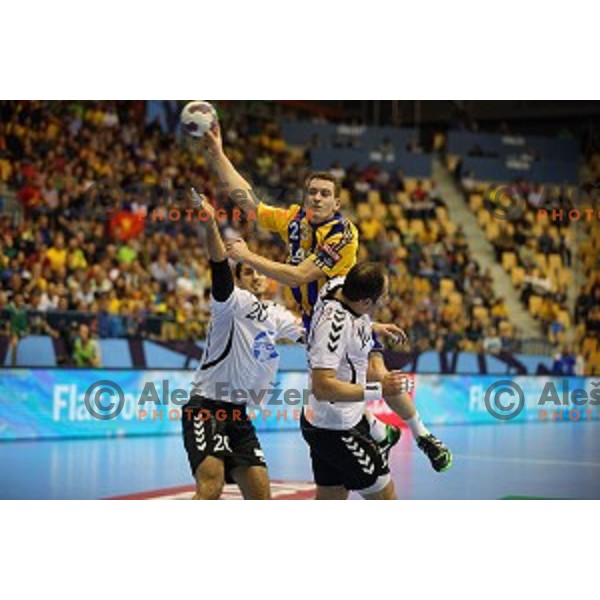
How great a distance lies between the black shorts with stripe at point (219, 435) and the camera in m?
8.08

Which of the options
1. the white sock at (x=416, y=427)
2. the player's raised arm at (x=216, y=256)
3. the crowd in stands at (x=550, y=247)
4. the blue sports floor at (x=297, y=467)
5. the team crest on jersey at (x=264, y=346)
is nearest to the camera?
the player's raised arm at (x=216, y=256)

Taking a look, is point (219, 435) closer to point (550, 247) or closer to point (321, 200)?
Result: point (321, 200)

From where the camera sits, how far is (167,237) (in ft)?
72.7

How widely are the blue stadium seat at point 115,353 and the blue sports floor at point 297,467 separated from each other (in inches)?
47.9

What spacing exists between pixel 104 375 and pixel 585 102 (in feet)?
61.5

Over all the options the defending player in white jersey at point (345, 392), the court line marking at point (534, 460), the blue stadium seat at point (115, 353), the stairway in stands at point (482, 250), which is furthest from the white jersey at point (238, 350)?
the stairway in stands at point (482, 250)

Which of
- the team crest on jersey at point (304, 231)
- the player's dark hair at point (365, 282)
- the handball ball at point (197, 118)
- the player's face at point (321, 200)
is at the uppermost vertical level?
the handball ball at point (197, 118)

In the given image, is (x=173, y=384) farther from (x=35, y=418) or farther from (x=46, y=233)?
(x=46, y=233)

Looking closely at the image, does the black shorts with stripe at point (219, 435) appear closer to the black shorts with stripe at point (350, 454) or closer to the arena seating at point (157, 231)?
the black shorts with stripe at point (350, 454)

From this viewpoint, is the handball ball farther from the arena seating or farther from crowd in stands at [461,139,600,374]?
crowd in stands at [461,139,600,374]

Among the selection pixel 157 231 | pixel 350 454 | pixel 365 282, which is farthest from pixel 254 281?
pixel 157 231

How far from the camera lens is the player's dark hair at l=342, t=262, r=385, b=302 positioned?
24.1 feet

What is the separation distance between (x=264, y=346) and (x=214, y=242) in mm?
1208

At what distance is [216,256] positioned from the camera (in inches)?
311
